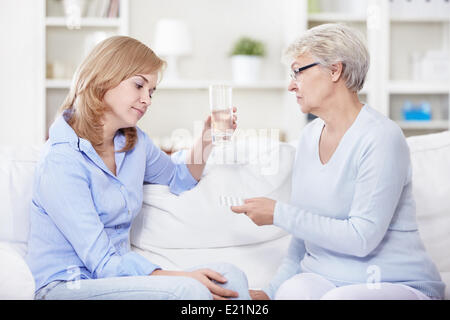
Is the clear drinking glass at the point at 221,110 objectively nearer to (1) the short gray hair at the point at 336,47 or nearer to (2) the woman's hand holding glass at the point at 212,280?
(1) the short gray hair at the point at 336,47

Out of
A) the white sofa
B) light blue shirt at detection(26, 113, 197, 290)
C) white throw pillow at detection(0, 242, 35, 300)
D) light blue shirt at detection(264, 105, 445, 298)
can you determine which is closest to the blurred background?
the white sofa

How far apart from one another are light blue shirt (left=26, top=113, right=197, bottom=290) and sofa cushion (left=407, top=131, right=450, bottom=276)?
792 mm

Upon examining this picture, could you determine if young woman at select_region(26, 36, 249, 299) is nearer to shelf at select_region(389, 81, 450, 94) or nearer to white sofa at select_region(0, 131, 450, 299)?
white sofa at select_region(0, 131, 450, 299)

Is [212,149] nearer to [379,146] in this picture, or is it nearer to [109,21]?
[379,146]

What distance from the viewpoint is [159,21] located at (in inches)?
135

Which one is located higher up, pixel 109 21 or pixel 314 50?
pixel 109 21

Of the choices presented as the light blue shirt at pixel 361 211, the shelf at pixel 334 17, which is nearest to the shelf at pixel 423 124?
the shelf at pixel 334 17

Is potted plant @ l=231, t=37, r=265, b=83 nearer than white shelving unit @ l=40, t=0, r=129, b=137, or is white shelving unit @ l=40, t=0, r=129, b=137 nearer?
white shelving unit @ l=40, t=0, r=129, b=137

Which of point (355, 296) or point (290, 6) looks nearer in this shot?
point (355, 296)

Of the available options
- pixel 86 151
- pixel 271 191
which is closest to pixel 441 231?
pixel 271 191

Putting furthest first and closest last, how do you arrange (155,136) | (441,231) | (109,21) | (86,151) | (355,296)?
(155,136) → (109,21) → (441,231) → (86,151) → (355,296)

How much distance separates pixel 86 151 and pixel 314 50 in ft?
1.77

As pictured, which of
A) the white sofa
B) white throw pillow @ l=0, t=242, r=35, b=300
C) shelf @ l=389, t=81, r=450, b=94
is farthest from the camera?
shelf @ l=389, t=81, r=450, b=94

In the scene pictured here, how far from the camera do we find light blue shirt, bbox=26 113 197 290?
1130 mm
